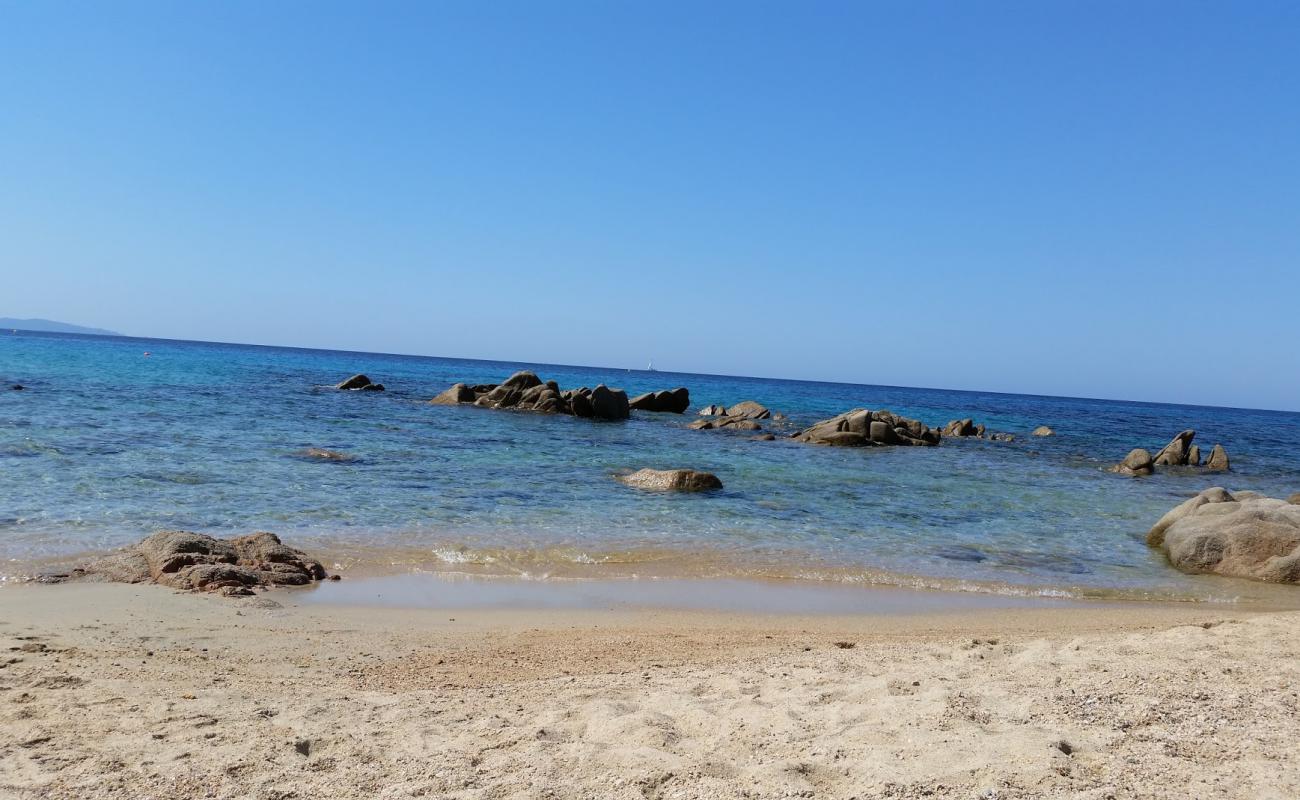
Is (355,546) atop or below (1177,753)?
below

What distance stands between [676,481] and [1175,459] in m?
23.5

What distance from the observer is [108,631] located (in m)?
6.08

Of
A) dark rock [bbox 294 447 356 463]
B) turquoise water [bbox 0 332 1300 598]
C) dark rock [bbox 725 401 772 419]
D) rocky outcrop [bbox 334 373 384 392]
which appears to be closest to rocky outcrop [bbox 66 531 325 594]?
turquoise water [bbox 0 332 1300 598]

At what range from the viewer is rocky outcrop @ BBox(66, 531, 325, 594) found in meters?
7.59

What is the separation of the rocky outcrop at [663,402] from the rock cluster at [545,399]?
685 centimetres

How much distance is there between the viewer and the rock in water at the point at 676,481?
15336mm

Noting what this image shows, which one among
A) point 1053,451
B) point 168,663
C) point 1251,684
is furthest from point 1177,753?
point 1053,451

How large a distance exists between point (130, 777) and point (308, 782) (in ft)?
2.55

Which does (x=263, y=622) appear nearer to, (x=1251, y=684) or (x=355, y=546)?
(x=355, y=546)

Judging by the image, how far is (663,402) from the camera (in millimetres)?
42594

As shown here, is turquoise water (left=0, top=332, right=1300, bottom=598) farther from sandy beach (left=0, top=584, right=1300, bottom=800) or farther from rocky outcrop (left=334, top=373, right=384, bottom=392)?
rocky outcrop (left=334, top=373, right=384, bottom=392)

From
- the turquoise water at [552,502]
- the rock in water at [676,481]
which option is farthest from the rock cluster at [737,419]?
the rock in water at [676,481]

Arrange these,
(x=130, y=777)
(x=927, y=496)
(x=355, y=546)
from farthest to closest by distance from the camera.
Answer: (x=927, y=496), (x=355, y=546), (x=130, y=777)

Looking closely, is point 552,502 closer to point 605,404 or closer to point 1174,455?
point 605,404
